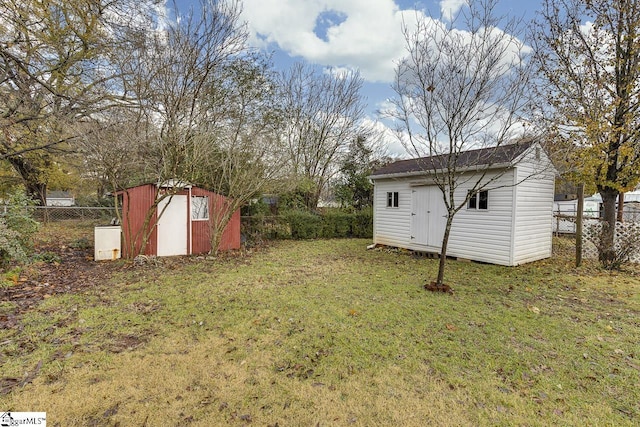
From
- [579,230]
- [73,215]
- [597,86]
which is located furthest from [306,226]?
[73,215]

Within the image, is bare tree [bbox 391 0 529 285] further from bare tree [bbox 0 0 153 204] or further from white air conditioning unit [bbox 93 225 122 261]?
white air conditioning unit [bbox 93 225 122 261]

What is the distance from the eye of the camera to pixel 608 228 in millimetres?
6730

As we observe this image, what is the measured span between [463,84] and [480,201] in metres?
3.54

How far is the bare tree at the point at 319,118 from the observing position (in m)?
14.3

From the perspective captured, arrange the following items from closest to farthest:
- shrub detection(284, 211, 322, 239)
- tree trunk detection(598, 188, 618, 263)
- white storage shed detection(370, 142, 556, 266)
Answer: tree trunk detection(598, 188, 618, 263)
white storage shed detection(370, 142, 556, 266)
shrub detection(284, 211, 322, 239)

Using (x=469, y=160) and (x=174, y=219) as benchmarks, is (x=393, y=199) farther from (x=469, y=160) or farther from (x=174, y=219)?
(x=174, y=219)

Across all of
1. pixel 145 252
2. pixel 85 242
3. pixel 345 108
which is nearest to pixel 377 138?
pixel 345 108

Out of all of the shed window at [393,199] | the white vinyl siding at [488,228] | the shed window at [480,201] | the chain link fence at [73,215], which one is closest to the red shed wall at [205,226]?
the shed window at [393,199]

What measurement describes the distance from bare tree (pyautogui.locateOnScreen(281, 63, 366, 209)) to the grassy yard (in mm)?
10026

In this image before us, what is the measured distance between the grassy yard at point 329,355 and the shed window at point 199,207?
350 cm

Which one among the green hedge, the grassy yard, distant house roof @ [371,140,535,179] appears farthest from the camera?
the green hedge

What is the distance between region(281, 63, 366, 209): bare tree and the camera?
562 inches

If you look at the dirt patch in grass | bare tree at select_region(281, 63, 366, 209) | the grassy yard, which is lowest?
the grassy yard

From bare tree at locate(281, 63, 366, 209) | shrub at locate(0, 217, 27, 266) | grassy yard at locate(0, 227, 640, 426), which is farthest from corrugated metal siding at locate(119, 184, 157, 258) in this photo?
bare tree at locate(281, 63, 366, 209)
